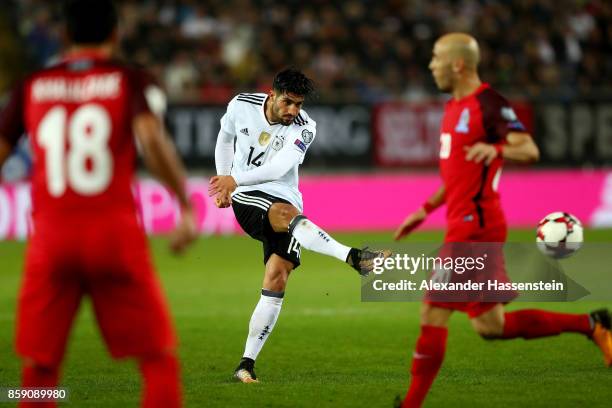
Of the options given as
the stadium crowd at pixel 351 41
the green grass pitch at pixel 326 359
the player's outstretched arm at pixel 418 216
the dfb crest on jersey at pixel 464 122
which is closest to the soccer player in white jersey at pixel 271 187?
the green grass pitch at pixel 326 359

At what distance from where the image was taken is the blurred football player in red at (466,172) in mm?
5848

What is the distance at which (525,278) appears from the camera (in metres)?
7.42

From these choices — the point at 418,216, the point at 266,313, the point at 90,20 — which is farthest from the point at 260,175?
the point at 90,20

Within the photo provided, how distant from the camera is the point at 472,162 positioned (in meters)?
5.94

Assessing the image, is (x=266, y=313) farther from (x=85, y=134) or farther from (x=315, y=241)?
(x=85, y=134)

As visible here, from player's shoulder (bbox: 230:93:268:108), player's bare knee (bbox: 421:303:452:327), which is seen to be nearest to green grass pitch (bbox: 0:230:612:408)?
player's bare knee (bbox: 421:303:452:327)

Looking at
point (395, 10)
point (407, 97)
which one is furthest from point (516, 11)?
point (407, 97)

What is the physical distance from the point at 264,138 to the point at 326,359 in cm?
183

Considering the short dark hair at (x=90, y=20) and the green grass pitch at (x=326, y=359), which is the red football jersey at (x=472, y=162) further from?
the short dark hair at (x=90, y=20)

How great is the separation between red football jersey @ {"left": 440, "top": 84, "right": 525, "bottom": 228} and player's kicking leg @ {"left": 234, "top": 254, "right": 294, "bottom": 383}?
6.19 ft

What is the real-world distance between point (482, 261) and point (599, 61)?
15.4 m

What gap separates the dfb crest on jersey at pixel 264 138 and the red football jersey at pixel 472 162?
2057mm

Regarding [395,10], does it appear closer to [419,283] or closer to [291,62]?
[291,62]

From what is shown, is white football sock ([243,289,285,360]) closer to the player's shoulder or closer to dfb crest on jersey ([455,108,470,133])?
the player's shoulder
